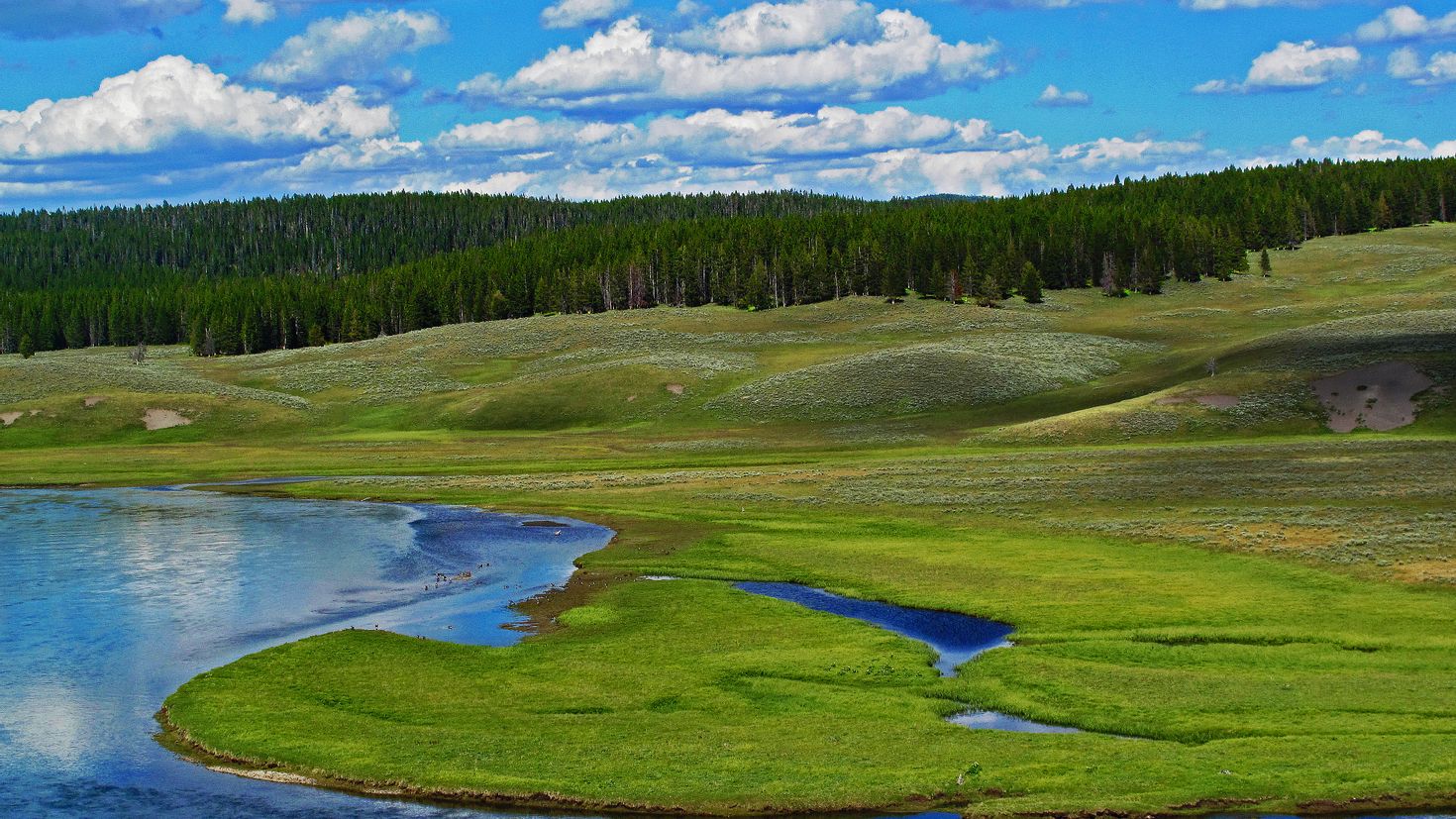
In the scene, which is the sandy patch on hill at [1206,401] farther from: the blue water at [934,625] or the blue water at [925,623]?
the blue water at [925,623]

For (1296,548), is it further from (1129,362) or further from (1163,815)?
(1129,362)

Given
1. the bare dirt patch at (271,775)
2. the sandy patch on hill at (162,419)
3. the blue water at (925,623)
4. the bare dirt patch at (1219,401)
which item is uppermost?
the bare dirt patch at (1219,401)

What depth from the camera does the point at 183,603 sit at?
159 feet

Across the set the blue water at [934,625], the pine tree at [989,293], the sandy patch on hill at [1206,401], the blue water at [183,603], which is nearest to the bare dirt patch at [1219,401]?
the sandy patch on hill at [1206,401]

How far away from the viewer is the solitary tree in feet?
605

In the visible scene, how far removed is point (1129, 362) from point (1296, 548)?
286ft

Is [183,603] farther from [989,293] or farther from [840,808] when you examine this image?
[989,293]

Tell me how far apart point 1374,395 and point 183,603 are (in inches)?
3178

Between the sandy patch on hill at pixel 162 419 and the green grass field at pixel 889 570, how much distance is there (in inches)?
74.3

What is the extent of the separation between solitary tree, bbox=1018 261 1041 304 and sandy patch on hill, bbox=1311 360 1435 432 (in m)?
90.3

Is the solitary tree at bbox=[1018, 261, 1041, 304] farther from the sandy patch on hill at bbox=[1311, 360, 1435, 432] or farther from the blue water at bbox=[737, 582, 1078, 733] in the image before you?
the blue water at bbox=[737, 582, 1078, 733]

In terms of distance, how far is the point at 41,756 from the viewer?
29828 mm

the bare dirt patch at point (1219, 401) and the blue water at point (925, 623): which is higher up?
the bare dirt patch at point (1219, 401)

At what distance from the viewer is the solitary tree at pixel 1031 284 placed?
605 ft
